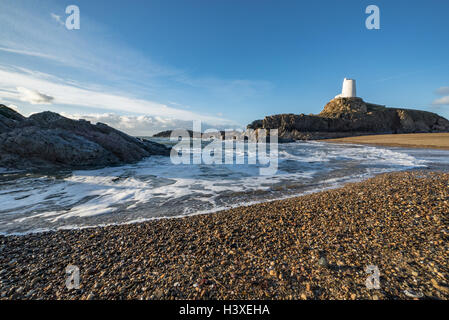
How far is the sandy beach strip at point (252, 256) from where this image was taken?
222 cm

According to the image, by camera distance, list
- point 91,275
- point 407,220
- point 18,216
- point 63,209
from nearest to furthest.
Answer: point 91,275 < point 407,220 < point 18,216 < point 63,209

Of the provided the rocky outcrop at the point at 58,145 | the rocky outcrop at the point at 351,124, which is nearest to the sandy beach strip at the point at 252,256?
A: the rocky outcrop at the point at 58,145

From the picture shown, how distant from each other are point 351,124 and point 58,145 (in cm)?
7777

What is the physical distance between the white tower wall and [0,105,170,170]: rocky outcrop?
93.2 m

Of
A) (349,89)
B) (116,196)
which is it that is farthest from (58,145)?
(349,89)

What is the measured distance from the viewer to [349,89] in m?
79.3

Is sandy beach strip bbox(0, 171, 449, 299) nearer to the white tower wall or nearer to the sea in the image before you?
the sea

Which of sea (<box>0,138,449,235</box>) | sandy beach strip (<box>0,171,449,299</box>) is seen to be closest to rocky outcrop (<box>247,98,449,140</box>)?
sea (<box>0,138,449,235</box>)

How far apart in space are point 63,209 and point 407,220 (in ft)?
30.2

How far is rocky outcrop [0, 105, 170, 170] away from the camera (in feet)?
36.9
